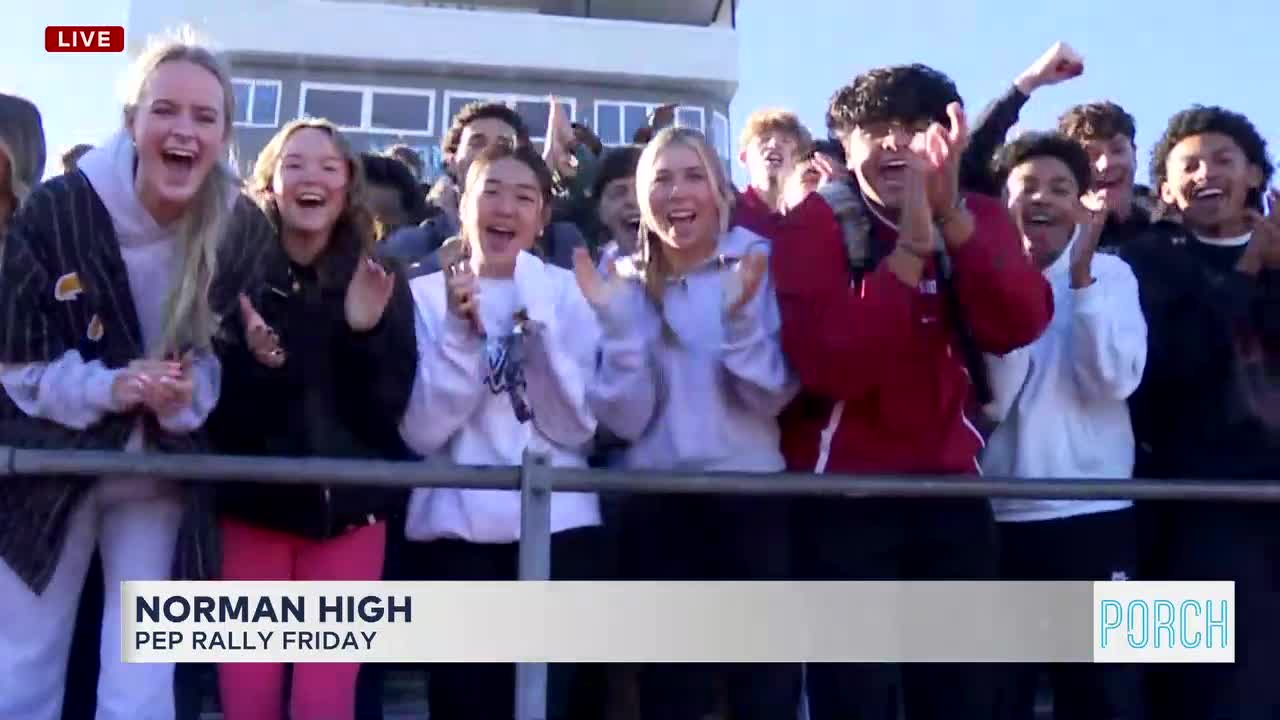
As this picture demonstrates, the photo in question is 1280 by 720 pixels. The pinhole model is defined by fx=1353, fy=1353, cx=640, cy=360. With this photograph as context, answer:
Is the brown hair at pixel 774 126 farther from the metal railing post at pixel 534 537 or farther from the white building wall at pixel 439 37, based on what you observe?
the white building wall at pixel 439 37

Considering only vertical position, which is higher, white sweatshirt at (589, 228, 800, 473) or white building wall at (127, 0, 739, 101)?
white building wall at (127, 0, 739, 101)

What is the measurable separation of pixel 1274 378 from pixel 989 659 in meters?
1.22

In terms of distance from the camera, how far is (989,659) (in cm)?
311

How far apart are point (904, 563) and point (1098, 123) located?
7.20ft

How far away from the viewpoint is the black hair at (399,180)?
191 inches

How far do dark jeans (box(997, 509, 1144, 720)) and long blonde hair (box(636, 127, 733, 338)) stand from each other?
1130mm

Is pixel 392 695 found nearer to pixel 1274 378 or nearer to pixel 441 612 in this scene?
pixel 441 612

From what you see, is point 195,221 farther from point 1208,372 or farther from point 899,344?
point 1208,372

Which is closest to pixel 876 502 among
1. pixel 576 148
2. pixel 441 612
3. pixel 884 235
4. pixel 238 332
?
pixel 884 235

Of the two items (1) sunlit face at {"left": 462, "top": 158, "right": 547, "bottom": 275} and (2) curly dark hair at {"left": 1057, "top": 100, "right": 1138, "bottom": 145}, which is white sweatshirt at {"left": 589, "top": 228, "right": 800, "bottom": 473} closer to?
(1) sunlit face at {"left": 462, "top": 158, "right": 547, "bottom": 275}

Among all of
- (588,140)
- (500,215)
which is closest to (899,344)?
(500,215)

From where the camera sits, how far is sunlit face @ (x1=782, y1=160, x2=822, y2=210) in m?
4.08

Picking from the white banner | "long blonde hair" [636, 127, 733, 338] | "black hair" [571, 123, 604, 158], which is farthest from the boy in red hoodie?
"black hair" [571, 123, 604, 158]

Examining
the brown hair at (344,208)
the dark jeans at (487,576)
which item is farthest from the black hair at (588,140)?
the dark jeans at (487,576)
